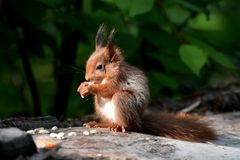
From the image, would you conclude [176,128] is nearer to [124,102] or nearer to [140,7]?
[124,102]

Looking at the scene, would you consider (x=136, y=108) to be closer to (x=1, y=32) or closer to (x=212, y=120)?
(x=212, y=120)

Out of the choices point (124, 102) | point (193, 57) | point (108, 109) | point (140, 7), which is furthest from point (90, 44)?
point (124, 102)

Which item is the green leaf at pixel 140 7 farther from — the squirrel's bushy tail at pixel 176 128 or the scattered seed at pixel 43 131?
the scattered seed at pixel 43 131

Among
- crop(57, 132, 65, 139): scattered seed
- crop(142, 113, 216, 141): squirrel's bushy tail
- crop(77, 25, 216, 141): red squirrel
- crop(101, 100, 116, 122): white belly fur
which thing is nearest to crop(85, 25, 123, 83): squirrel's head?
crop(77, 25, 216, 141): red squirrel

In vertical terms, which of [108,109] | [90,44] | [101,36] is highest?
[90,44]

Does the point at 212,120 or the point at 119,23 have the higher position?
the point at 119,23

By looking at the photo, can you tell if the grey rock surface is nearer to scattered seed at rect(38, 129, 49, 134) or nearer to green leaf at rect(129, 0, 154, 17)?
scattered seed at rect(38, 129, 49, 134)

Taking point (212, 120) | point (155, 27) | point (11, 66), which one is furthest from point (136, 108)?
point (11, 66)
